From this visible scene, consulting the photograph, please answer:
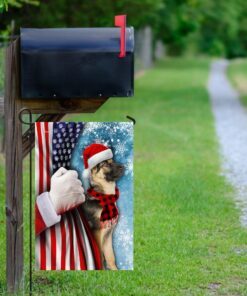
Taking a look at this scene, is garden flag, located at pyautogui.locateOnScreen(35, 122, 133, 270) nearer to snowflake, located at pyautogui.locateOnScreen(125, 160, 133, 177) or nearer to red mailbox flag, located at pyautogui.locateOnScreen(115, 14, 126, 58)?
snowflake, located at pyautogui.locateOnScreen(125, 160, 133, 177)

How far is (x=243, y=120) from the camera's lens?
21891mm

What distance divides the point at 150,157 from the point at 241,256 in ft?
23.3

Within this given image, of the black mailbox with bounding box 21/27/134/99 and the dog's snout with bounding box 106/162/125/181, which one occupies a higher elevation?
the black mailbox with bounding box 21/27/134/99

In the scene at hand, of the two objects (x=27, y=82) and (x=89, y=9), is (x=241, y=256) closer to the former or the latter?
(x=27, y=82)

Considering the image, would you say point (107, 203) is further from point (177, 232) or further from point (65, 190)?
point (177, 232)

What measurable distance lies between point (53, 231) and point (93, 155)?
0.56 m

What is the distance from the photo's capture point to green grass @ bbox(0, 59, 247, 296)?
6.57m

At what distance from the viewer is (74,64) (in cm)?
594

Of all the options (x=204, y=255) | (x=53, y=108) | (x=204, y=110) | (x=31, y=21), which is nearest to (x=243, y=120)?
(x=204, y=110)

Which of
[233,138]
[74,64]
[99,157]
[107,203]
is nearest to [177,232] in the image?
[107,203]

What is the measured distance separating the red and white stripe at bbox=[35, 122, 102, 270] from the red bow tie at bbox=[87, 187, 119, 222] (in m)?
0.13

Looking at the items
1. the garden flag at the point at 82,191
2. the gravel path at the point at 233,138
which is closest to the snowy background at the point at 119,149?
the garden flag at the point at 82,191

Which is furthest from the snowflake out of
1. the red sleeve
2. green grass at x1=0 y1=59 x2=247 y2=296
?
green grass at x1=0 y1=59 x2=247 y2=296

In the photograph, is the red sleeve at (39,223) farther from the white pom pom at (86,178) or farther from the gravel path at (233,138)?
the gravel path at (233,138)
